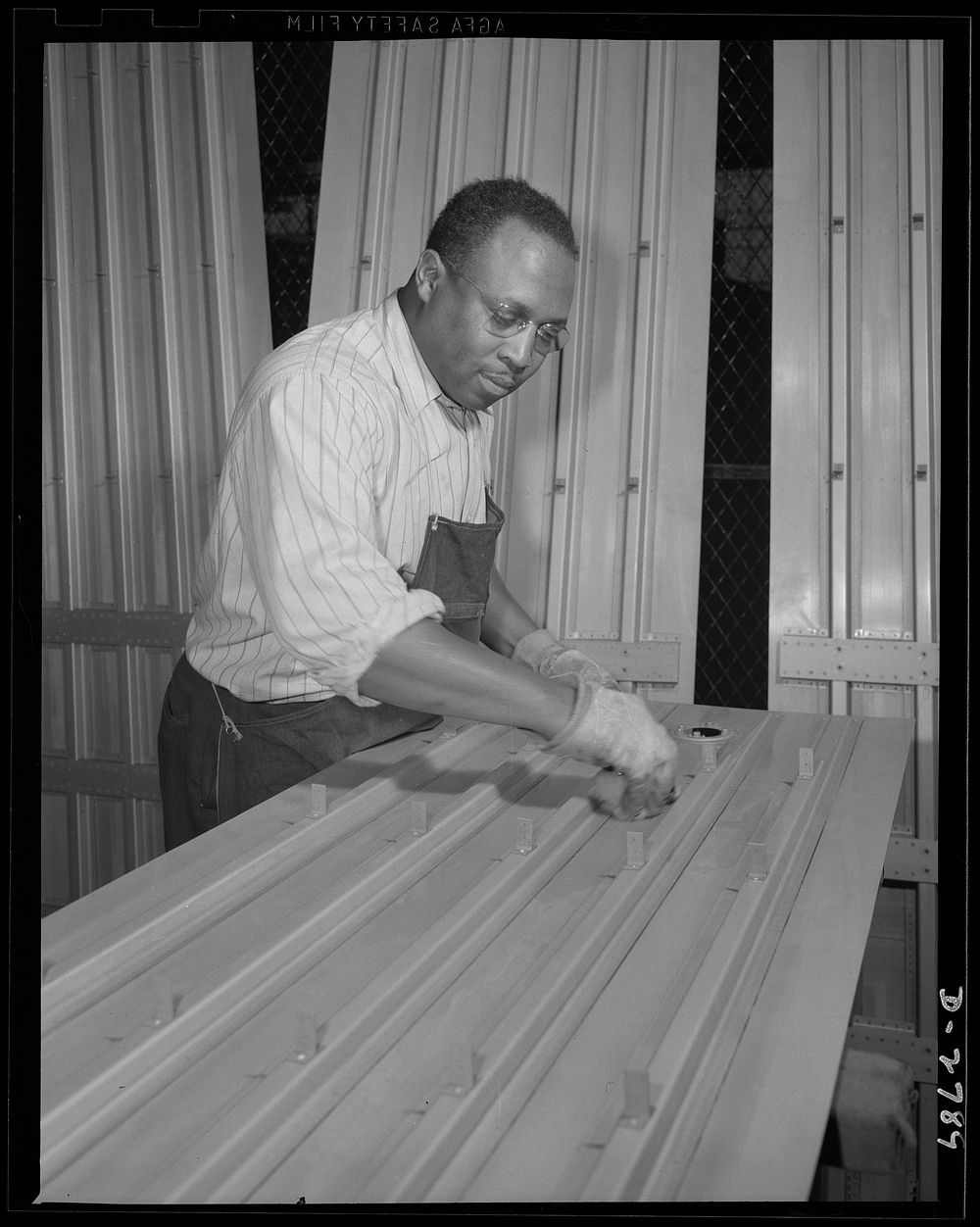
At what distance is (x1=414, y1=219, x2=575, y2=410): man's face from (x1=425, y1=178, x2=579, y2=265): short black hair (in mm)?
17

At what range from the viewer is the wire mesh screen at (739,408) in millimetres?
3975

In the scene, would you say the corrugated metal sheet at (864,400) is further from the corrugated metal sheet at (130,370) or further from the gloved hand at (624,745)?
the corrugated metal sheet at (130,370)

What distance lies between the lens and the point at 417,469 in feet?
7.68

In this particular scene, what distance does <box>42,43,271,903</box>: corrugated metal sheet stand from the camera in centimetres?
390

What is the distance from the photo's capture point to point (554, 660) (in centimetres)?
258

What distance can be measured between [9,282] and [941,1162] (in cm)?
159

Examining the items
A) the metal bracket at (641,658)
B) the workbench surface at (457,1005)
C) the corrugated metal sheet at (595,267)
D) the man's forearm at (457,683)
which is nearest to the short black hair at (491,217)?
the man's forearm at (457,683)

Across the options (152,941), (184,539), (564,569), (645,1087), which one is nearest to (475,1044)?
(645,1087)

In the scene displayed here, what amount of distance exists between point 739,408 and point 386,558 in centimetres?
247

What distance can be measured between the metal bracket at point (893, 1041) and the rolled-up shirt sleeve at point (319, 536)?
80.7 inches

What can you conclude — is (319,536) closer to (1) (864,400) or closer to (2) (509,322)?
(2) (509,322)

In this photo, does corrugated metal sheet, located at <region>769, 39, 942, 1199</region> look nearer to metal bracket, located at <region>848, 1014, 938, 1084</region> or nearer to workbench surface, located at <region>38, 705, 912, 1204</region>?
metal bracket, located at <region>848, 1014, 938, 1084</region>

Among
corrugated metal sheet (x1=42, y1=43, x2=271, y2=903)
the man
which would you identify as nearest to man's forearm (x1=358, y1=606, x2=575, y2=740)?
the man

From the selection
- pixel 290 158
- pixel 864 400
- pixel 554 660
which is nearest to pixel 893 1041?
pixel 554 660
